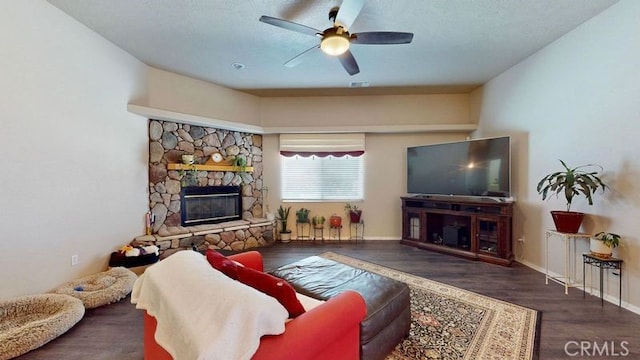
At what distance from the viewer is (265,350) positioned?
1.18 m

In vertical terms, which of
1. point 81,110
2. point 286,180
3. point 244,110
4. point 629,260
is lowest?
point 629,260

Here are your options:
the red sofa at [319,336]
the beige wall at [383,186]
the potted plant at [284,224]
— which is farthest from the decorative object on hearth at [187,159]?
the red sofa at [319,336]

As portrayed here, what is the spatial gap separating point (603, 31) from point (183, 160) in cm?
581

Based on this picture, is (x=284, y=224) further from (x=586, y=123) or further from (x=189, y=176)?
(x=586, y=123)

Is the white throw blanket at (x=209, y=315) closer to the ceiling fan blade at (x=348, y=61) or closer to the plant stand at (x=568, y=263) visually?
the ceiling fan blade at (x=348, y=61)

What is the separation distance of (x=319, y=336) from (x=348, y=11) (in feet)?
8.20

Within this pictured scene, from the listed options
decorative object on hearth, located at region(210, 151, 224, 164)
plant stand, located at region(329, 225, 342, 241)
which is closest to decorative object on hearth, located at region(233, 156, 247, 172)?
decorative object on hearth, located at region(210, 151, 224, 164)

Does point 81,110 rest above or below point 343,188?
above

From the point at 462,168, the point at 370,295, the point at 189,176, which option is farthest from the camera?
the point at 189,176

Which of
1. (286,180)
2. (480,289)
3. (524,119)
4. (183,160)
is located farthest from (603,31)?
(183,160)

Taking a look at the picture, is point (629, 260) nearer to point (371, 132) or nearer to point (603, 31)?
point (603, 31)

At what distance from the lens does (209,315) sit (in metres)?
1.23

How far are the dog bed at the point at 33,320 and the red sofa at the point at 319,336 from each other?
1.03 m

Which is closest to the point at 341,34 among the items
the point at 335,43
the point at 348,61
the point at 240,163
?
the point at 335,43
